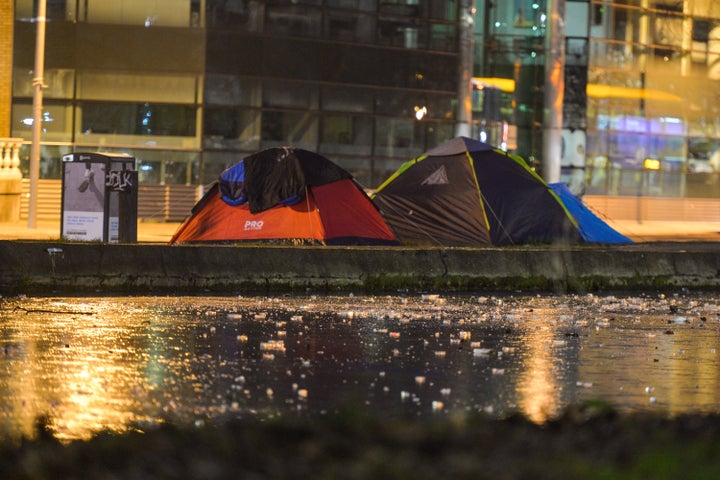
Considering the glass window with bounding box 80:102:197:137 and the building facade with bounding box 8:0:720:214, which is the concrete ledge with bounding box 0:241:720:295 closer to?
the building facade with bounding box 8:0:720:214

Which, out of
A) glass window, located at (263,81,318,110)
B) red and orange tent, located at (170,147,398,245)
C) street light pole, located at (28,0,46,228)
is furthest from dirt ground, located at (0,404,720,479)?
glass window, located at (263,81,318,110)

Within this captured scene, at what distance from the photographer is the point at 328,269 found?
16.6m

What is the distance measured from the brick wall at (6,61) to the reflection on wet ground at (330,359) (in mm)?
23401

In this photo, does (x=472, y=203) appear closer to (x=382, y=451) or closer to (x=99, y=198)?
(x=99, y=198)

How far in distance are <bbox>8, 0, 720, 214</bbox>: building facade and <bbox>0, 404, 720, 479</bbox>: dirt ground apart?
31.2m

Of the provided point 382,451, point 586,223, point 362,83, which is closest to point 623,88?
point 362,83

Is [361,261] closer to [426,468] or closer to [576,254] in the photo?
[576,254]

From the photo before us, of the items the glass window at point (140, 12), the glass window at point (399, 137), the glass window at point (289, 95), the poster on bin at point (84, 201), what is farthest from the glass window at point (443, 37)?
the poster on bin at point (84, 201)

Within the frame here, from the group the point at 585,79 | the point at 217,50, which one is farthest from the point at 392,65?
the point at 585,79

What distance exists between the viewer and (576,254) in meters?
18.1

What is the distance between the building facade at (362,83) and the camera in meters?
36.8

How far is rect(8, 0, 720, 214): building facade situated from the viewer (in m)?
36.8

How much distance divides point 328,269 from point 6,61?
73.7ft

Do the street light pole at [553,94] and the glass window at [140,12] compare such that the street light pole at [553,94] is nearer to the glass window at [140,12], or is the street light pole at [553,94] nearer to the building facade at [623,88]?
the building facade at [623,88]
